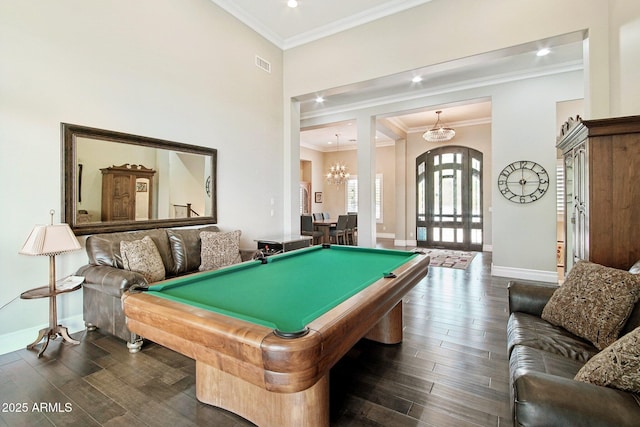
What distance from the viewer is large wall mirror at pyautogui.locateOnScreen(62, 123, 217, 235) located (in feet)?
10.1

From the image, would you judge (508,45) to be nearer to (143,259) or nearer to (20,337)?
(143,259)

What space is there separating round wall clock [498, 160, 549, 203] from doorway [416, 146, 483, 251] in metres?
3.01

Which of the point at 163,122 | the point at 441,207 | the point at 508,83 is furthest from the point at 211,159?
the point at 441,207

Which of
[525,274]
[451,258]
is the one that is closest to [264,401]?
[525,274]

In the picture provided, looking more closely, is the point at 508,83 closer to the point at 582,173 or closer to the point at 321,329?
the point at 582,173

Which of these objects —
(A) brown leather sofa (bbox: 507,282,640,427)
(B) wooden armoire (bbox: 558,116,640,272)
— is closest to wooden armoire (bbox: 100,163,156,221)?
(A) brown leather sofa (bbox: 507,282,640,427)

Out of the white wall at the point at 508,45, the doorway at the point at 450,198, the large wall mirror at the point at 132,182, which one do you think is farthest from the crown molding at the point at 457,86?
the large wall mirror at the point at 132,182

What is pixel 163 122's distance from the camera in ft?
12.5

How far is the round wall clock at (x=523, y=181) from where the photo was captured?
5363mm

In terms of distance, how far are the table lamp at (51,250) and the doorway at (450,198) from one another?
28.0 ft

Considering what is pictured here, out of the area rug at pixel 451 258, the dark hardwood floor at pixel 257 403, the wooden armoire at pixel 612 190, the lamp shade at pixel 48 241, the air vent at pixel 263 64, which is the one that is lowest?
the dark hardwood floor at pixel 257 403

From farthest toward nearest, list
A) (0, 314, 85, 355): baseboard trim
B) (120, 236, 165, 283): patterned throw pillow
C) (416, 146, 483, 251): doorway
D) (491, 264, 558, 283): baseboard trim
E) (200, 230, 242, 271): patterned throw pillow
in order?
(416, 146, 483, 251): doorway, (491, 264, 558, 283): baseboard trim, (200, 230, 242, 271): patterned throw pillow, (120, 236, 165, 283): patterned throw pillow, (0, 314, 85, 355): baseboard trim

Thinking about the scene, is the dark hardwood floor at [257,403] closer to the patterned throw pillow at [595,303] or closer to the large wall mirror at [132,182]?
the patterned throw pillow at [595,303]

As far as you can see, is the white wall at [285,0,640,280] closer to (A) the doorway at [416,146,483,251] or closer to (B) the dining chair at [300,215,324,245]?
(A) the doorway at [416,146,483,251]
